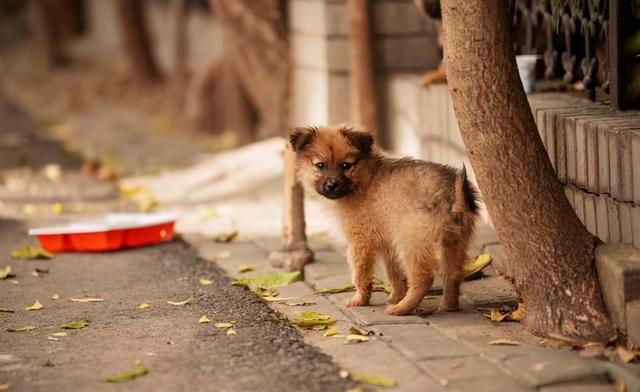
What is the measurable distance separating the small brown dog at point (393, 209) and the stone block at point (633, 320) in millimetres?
978

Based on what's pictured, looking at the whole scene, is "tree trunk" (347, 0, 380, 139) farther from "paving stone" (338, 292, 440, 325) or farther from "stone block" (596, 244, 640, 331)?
"stone block" (596, 244, 640, 331)

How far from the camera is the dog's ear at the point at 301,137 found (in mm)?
6547

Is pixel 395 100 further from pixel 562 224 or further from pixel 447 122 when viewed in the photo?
pixel 562 224

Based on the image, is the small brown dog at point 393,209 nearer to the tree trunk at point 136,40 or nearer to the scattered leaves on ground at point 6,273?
the scattered leaves on ground at point 6,273

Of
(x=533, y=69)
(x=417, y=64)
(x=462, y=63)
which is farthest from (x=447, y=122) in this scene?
(x=462, y=63)

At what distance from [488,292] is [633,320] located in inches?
53.8

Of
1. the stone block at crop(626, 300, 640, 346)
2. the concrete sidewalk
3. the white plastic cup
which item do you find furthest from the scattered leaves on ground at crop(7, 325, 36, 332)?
the white plastic cup

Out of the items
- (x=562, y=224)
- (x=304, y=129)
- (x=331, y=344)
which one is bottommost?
(x=331, y=344)

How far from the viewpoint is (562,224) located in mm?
5727

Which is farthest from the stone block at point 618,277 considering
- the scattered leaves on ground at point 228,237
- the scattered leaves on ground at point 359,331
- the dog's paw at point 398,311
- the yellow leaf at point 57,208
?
the yellow leaf at point 57,208

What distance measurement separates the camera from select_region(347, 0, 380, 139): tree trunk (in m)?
10.3

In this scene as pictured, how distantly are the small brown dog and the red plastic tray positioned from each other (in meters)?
2.16

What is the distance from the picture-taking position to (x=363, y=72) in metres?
10.4

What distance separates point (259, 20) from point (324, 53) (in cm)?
157
